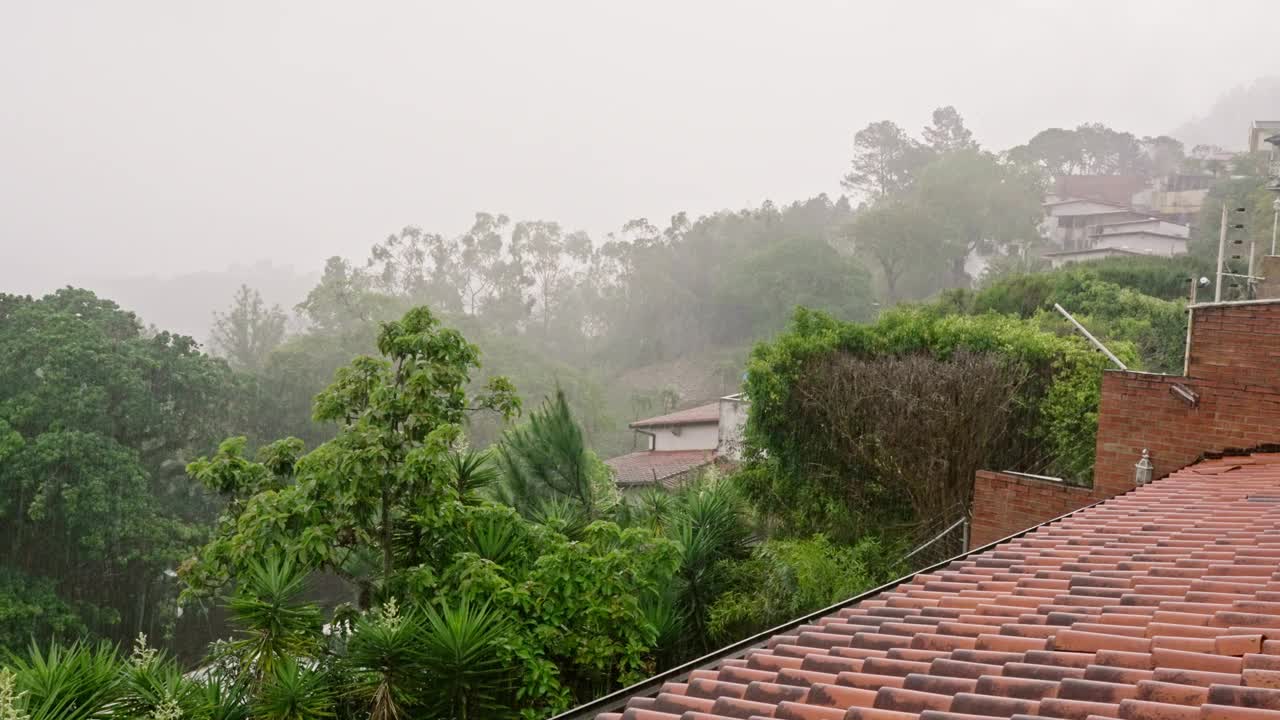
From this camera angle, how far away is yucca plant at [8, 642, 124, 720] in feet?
19.2

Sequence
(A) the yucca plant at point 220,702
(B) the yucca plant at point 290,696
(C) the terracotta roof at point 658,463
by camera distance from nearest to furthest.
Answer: (A) the yucca plant at point 220,702, (B) the yucca plant at point 290,696, (C) the terracotta roof at point 658,463

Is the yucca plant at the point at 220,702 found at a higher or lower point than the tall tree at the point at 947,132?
lower

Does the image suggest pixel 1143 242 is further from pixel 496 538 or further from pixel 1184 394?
pixel 496 538

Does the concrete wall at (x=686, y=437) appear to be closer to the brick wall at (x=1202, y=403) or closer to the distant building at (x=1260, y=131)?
the brick wall at (x=1202, y=403)

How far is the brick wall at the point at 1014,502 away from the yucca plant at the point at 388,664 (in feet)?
19.7

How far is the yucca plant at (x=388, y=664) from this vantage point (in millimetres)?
6953

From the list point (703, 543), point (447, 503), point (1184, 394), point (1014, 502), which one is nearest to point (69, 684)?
point (447, 503)

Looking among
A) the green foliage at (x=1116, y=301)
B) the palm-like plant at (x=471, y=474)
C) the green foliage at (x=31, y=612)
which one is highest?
the green foliage at (x=1116, y=301)

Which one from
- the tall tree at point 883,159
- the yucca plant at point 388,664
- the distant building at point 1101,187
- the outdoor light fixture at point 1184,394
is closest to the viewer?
the yucca plant at point 388,664

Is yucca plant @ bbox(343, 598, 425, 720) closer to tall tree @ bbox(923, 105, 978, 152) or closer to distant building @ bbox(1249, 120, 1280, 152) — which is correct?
distant building @ bbox(1249, 120, 1280, 152)

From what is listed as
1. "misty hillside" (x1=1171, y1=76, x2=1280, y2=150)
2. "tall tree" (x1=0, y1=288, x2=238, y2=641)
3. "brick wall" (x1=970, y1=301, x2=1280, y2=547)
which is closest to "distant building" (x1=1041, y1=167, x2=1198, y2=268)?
"tall tree" (x1=0, y1=288, x2=238, y2=641)

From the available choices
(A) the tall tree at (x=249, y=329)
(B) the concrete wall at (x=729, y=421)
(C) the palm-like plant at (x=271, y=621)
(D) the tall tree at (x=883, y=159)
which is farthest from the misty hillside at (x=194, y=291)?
(C) the palm-like plant at (x=271, y=621)

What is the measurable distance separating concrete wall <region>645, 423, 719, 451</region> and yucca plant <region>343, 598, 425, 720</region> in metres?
23.7

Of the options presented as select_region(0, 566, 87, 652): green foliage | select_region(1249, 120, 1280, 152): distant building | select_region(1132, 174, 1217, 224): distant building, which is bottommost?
select_region(0, 566, 87, 652): green foliage
